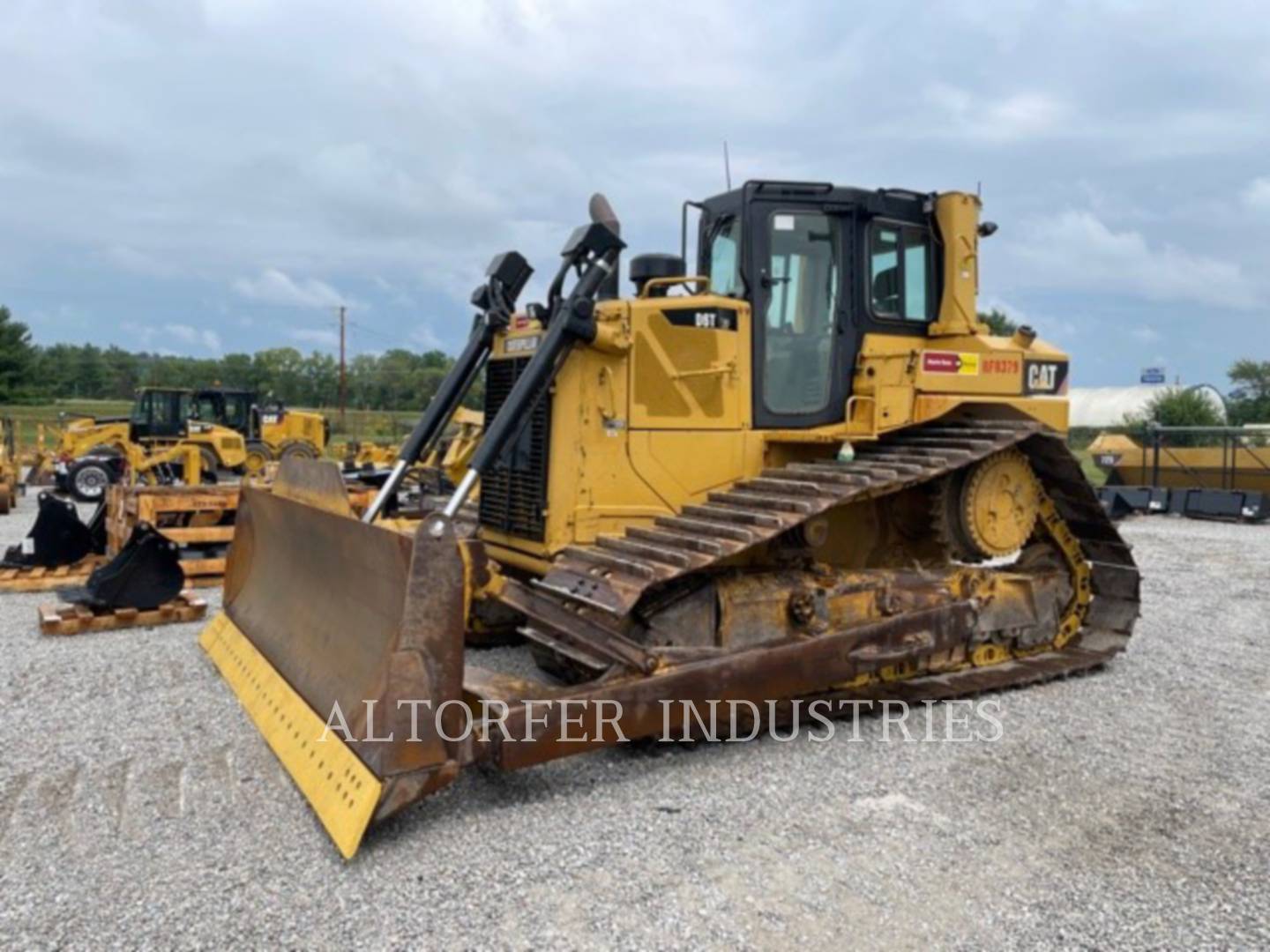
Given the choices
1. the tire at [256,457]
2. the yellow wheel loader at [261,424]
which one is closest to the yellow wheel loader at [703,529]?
the tire at [256,457]

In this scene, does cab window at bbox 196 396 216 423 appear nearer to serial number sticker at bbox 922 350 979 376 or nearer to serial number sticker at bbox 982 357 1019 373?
serial number sticker at bbox 922 350 979 376

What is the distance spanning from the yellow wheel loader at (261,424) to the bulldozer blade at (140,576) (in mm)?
13981

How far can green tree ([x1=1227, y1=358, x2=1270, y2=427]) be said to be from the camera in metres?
54.6

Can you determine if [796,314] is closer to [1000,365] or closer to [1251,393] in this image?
[1000,365]

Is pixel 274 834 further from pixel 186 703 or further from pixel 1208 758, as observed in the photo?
pixel 1208 758

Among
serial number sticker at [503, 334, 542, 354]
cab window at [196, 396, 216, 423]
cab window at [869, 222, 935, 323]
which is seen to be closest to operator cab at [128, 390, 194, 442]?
cab window at [196, 396, 216, 423]

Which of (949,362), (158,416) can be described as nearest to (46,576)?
(949,362)

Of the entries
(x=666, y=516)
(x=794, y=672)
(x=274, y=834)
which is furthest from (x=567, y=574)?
(x=274, y=834)

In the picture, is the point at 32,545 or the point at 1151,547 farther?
the point at 1151,547

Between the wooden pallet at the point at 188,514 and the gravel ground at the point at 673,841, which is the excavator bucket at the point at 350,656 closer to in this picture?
the gravel ground at the point at 673,841

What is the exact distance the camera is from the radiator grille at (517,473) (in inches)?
226

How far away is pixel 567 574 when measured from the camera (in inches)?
200

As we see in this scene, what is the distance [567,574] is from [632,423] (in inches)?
45.9

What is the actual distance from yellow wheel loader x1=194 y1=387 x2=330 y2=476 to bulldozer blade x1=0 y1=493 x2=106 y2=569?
456 inches
